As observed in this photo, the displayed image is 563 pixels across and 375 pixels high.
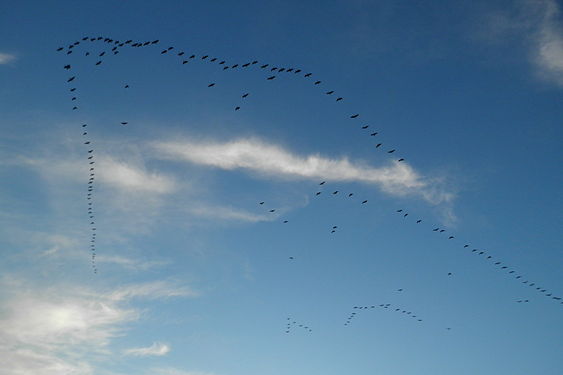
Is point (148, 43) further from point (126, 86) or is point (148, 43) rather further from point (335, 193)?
point (335, 193)

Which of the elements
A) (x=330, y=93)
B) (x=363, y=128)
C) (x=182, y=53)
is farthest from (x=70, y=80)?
(x=363, y=128)

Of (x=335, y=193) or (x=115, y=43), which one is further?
(x=335, y=193)

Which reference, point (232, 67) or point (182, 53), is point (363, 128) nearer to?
point (232, 67)

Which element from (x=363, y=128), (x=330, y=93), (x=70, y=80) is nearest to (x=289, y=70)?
(x=330, y=93)

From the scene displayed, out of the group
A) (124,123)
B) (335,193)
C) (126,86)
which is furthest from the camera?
(335,193)

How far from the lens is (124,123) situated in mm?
39344

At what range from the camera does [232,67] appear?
123 ft

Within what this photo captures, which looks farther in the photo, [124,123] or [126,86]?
[124,123]

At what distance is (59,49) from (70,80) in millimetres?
3236

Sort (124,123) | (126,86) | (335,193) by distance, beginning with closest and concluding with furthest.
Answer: (126,86)
(124,123)
(335,193)

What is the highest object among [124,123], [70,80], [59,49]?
[59,49]

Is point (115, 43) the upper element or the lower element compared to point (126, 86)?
upper

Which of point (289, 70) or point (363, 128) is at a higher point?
point (289, 70)

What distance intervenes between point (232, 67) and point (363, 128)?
14.0m
